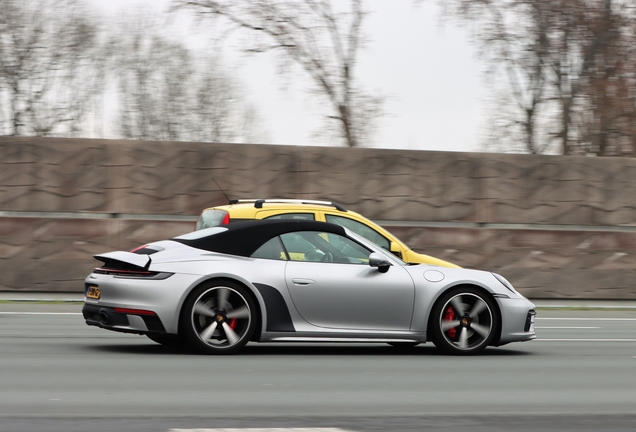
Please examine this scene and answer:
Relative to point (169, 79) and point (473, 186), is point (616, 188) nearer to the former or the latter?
point (473, 186)

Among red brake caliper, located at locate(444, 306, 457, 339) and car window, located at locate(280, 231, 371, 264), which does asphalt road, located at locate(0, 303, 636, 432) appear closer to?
red brake caliper, located at locate(444, 306, 457, 339)

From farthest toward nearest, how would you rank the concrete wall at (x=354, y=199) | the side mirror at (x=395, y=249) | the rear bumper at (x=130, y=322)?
the concrete wall at (x=354, y=199)
the side mirror at (x=395, y=249)
the rear bumper at (x=130, y=322)

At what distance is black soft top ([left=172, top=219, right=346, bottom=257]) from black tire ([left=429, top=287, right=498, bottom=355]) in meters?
1.16

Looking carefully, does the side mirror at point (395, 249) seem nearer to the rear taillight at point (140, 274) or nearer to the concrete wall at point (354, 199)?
the rear taillight at point (140, 274)

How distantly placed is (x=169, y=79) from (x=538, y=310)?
17.6m

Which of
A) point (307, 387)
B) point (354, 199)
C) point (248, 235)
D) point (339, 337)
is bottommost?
point (307, 387)

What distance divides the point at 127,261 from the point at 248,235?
3.69 feet

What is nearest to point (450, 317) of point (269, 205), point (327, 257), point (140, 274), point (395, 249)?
point (327, 257)

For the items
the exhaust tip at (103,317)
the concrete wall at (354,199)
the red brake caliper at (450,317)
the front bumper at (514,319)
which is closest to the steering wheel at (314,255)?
the red brake caliper at (450,317)

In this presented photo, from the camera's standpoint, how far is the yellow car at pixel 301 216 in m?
11.9

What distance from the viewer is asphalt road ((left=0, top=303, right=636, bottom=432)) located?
5941 mm

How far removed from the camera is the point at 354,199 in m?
17.0

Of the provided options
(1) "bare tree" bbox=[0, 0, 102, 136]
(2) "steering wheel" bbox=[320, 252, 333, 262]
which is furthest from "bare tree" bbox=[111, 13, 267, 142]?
(2) "steering wheel" bbox=[320, 252, 333, 262]

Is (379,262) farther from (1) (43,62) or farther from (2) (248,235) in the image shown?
(1) (43,62)
